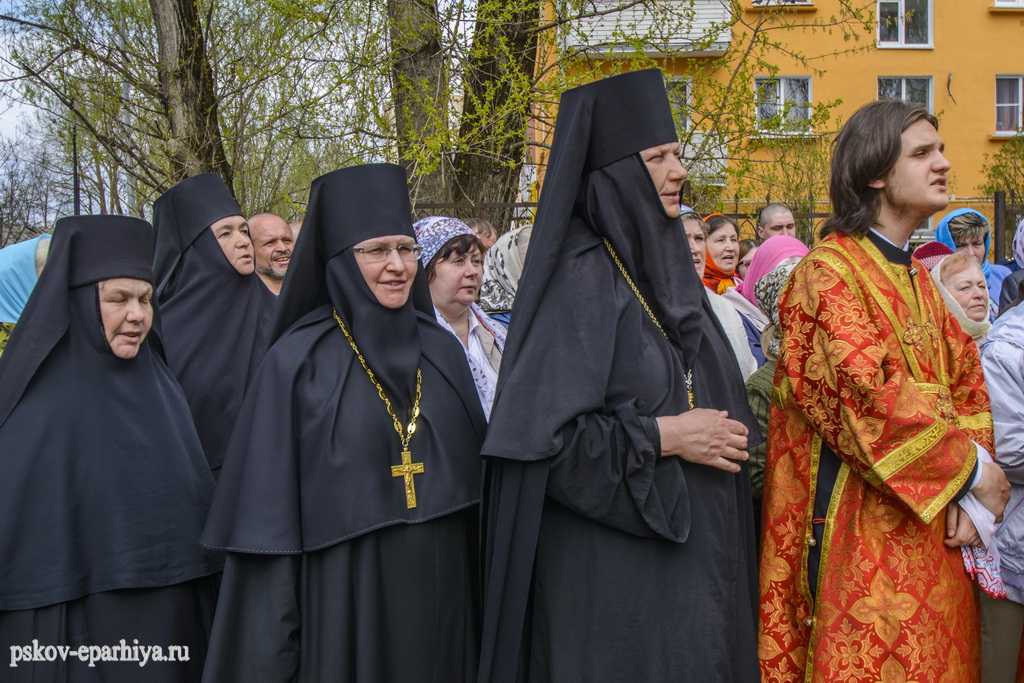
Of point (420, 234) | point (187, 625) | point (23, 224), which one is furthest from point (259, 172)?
point (187, 625)

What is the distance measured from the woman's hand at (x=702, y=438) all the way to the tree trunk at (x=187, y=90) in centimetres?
Answer: 1034

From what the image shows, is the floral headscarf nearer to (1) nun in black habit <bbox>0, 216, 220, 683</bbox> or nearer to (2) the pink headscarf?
(2) the pink headscarf

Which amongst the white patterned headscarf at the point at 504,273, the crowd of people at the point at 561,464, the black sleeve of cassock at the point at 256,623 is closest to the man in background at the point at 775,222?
the white patterned headscarf at the point at 504,273

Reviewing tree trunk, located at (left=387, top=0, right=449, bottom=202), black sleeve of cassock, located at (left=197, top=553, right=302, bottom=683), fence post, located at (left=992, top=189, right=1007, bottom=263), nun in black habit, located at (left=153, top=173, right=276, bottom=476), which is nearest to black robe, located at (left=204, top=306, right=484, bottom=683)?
black sleeve of cassock, located at (left=197, top=553, right=302, bottom=683)

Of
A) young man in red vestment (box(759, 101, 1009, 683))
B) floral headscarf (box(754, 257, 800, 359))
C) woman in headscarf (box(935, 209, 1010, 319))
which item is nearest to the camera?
young man in red vestment (box(759, 101, 1009, 683))

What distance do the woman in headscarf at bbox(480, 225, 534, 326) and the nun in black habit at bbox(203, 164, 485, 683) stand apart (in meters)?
1.84

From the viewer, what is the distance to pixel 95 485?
3871mm

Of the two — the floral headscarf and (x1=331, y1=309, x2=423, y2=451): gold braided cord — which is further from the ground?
the floral headscarf

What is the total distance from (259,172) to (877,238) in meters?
18.3

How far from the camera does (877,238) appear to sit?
3.49 metres

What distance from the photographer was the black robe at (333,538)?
337 cm

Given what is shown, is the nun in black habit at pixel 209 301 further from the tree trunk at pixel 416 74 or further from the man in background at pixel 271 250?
the tree trunk at pixel 416 74

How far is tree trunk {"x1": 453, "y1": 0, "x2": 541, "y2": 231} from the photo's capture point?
941cm

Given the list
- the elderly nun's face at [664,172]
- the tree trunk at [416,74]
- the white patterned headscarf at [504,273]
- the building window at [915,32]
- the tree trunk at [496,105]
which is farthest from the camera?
the building window at [915,32]
